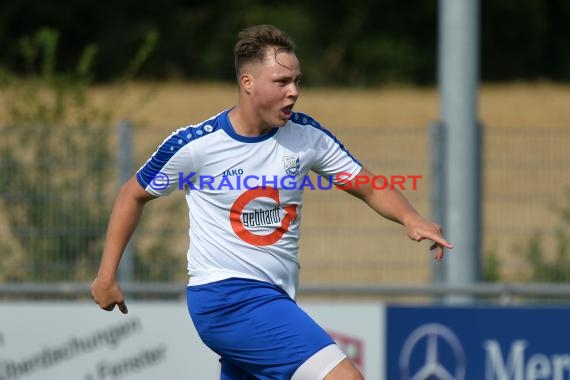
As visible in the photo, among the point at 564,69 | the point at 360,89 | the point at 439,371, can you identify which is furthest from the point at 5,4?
the point at 439,371

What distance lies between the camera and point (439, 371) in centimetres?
921

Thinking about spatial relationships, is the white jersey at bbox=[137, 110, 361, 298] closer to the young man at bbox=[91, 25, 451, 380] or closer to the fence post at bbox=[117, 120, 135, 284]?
the young man at bbox=[91, 25, 451, 380]

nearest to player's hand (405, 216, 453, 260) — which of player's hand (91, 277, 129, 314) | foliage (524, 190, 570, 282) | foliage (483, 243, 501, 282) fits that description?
player's hand (91, 277, 129, 314)

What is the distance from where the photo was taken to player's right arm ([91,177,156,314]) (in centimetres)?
573

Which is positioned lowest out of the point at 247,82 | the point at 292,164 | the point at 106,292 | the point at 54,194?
the point at 106,292

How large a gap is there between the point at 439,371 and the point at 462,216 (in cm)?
143

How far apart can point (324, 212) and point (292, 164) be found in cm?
476

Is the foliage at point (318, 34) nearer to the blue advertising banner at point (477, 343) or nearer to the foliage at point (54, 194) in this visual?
the foliage at point (54, 194)

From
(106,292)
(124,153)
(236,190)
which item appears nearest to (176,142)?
(236,190)

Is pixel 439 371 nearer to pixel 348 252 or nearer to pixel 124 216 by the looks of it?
pixel 348 252

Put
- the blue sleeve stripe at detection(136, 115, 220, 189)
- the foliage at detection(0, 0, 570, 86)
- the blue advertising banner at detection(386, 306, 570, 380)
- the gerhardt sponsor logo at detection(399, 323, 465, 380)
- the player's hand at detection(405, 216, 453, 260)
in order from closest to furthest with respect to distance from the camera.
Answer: the player's hand at detection(405, 216, 453, 260) → the blue sleeve stripe at detection(136, 115, 220, 189) → the blue advertising banner at detection(386, 306, 570, 380) → the gerhardt sponsor logo at detection(399, 323, 465, 380) → the foliage at detection(0, 0, 570, 86)

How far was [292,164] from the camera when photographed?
5711 millimetres

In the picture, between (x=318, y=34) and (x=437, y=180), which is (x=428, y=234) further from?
(x=318, y=34)

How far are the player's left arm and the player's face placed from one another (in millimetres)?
525
